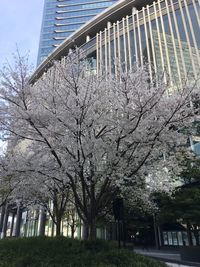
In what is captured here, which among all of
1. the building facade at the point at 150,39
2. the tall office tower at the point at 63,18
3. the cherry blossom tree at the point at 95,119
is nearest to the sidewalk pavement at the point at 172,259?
the building facade at the point at 150,39

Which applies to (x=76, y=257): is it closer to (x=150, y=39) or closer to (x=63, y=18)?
(x=150, y=39)

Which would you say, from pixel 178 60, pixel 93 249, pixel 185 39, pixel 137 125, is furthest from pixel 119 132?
pixel 185 39

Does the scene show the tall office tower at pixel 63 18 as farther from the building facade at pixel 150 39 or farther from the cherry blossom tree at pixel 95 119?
the cherry blossom tree at pixel 95 119

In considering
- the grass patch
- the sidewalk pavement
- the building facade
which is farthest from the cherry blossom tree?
the building facade

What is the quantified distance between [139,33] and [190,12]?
7.98 m

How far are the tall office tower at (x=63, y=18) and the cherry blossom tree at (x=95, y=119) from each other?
94937 mm

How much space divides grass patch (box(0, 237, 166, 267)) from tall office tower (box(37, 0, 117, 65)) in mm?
96839

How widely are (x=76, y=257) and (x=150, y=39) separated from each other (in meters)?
36.2

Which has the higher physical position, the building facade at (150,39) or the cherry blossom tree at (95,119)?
the building facade at (150,39)

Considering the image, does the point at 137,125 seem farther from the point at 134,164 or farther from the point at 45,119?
the point at 45,119

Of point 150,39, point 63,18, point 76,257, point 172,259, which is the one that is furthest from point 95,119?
point 63,18

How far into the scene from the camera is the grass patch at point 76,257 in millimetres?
7246

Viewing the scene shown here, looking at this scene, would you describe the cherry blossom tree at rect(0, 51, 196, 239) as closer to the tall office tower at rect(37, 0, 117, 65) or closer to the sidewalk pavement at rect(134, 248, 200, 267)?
the sidewalk pavement at rect(134, 248, 200, 267)

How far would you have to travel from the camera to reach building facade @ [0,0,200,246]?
3297 cm
